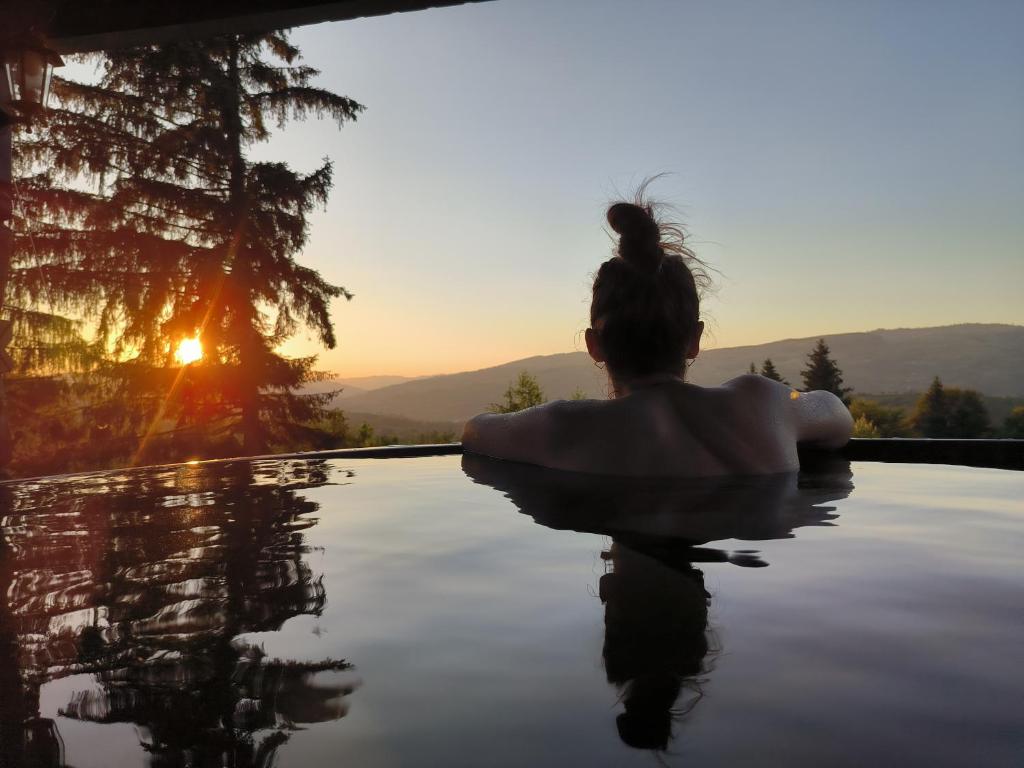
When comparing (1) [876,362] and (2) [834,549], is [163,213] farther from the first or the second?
(1) [876,362]

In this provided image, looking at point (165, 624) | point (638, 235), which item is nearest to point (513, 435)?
point (638, 235)

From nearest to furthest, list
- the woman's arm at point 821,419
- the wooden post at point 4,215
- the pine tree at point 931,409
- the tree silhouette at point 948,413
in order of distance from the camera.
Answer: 1. the woman's arm at point 821,419
2. the wooden post at point 4,215
3. the tree silhouette at point 948,413
4. the pine tree at point 931,409

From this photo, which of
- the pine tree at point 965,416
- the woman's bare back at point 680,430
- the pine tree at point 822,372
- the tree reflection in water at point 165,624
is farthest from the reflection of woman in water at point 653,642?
the pine tree at point 822,372

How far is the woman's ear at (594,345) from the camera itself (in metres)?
1.83

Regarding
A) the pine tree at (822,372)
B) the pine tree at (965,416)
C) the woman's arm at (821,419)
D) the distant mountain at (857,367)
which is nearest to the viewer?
the woman's arm at (821,419)

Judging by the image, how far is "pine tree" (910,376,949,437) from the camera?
119 feet

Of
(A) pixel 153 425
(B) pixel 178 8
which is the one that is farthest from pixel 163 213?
(B) pixel 178 8

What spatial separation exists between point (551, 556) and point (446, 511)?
1.59ft

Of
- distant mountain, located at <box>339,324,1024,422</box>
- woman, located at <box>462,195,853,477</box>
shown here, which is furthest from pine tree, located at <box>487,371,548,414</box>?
distant mountain, located at <box>339,324,1024,422</box>

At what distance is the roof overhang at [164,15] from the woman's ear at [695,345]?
3019 millimetres

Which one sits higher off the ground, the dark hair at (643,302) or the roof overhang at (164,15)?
the roof overhang at (164,15)

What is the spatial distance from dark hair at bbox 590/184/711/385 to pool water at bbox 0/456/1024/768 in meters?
0.46

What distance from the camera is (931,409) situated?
37.8 metres

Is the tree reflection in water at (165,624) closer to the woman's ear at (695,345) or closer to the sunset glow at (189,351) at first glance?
the woman's ear at (695,345)
